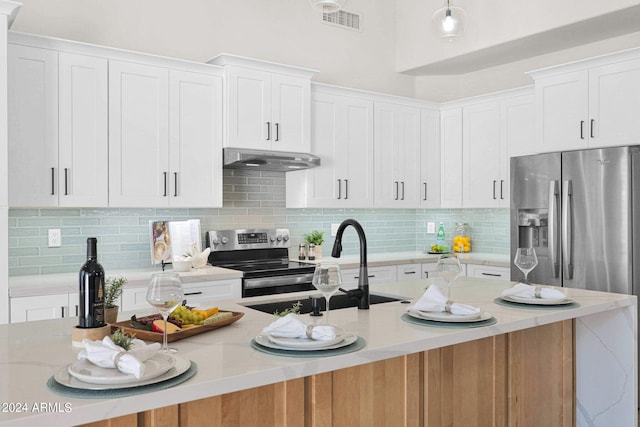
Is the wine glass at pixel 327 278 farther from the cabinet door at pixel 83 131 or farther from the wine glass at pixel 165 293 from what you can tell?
the cabinet door at pixel 83 131

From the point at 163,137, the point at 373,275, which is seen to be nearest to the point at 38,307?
the point at 163,137

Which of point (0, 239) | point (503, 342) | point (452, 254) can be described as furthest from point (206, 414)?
point (452, 254)

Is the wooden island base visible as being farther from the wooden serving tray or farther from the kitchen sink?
the kitchen sink

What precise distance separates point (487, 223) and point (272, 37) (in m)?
2.76

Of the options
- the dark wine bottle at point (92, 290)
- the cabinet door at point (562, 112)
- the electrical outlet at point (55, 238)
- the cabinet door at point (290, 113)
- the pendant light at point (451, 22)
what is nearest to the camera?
the dark wine bottle at point (92, 290)

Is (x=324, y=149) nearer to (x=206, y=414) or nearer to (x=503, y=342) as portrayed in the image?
(x=503, y=342)

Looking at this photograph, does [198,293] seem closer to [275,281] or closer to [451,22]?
[275,281]

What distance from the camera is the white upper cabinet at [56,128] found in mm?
3406

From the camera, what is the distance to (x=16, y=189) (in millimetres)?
3391

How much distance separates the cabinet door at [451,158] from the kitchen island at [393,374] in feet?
7.81

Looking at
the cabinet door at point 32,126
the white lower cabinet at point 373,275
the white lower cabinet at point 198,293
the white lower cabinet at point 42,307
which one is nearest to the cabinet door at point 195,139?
the white lower cabinet at point 198,293

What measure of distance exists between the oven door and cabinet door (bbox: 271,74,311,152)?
103 centimetres

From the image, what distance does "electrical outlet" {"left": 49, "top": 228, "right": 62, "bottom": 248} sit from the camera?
3906mm

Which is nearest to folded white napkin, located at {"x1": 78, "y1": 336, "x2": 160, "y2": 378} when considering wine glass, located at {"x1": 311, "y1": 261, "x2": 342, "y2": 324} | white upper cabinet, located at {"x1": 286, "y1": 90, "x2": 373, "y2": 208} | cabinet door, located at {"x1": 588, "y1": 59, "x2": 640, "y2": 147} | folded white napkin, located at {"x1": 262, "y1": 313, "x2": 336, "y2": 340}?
folded white napkin, located at {"x1": 262, "y1": 313, "x2": 336, "y2": 340}
